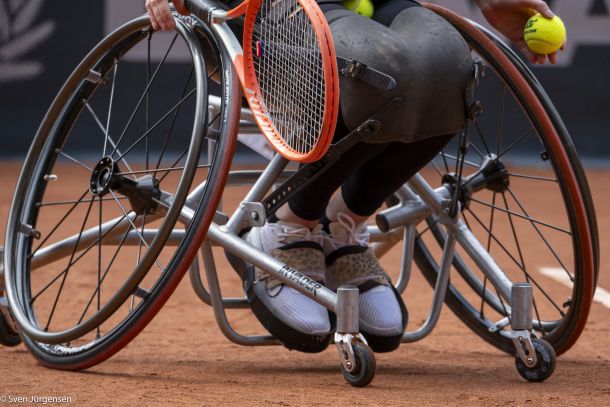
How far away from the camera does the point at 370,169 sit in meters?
2.61

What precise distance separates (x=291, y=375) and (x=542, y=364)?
1.87 ft

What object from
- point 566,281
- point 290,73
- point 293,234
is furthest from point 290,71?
point 566,281

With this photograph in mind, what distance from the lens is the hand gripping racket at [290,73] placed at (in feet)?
7.15

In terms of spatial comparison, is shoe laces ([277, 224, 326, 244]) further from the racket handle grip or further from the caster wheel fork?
the racket handle grip

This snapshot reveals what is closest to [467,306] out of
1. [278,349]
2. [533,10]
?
[278,349]

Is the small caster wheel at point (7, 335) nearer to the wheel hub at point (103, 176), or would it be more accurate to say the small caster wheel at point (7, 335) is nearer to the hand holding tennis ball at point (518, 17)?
the wheel hub at point (103, 176)

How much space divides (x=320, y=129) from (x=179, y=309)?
→ 177 centimetres

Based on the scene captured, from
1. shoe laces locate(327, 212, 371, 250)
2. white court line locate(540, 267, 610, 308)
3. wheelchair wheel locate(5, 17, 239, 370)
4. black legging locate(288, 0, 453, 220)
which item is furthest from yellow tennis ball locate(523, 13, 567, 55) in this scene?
white court line locate(540, 267, 610, 308)

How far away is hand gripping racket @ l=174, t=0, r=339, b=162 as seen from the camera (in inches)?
85.8

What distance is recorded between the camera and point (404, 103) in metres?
2.34

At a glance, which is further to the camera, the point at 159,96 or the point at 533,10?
the point at 159,96

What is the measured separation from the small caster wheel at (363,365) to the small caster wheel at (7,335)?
3.37 feet

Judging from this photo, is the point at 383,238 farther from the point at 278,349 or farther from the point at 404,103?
the point at 404,103

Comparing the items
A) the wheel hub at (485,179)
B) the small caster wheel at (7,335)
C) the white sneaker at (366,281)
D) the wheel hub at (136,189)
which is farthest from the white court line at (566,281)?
the small caster wheel at (7,335)
